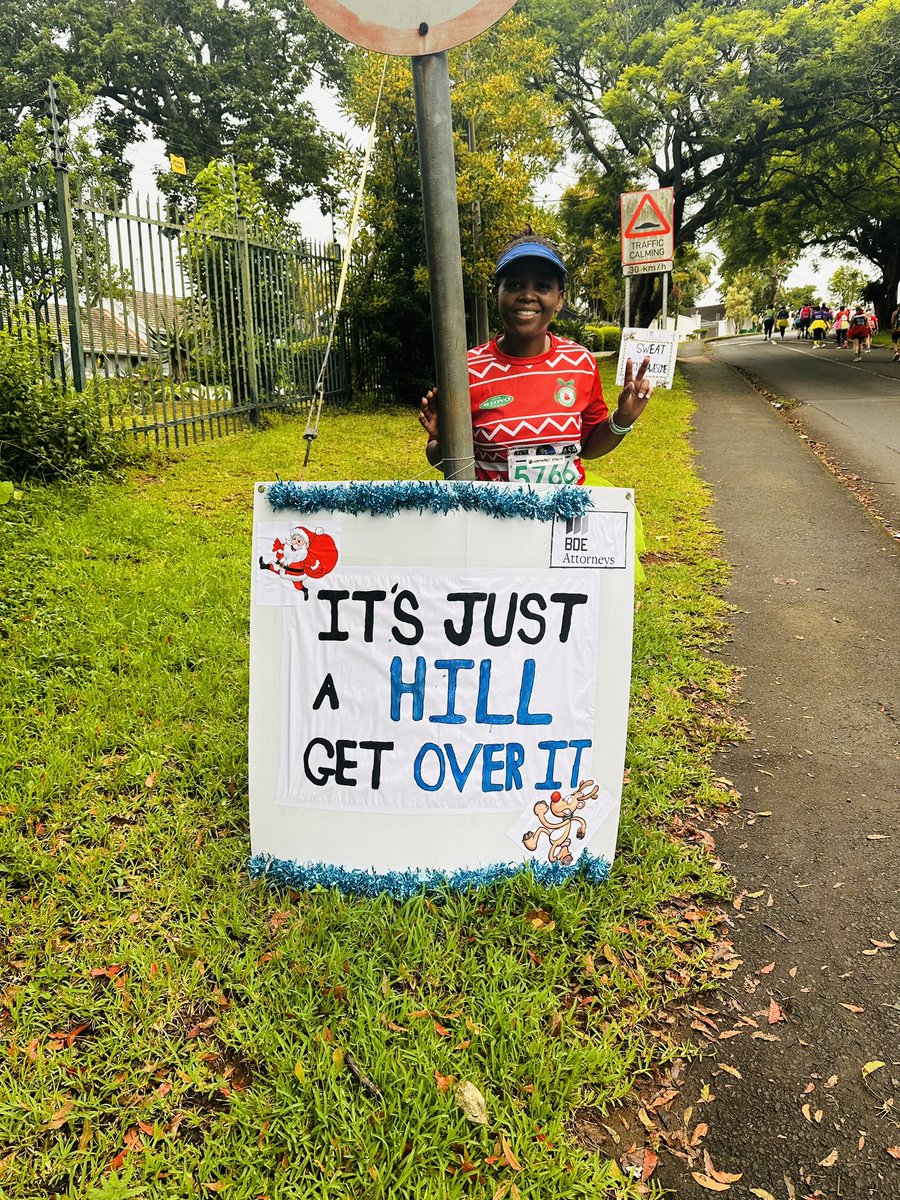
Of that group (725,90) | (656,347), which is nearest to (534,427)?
(656,347)

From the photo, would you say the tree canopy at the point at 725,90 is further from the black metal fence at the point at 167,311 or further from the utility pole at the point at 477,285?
the black metal fence at the point at 167,311

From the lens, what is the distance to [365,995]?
6.82ft

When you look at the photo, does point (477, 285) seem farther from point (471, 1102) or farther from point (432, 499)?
A: point (471, 1102)

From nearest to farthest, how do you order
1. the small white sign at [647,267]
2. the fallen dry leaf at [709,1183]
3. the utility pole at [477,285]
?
the fallen dry leaf at [709,1183]
the small white sign at [647,267]
the utility pole at [477,285]

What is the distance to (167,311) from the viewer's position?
331 inches

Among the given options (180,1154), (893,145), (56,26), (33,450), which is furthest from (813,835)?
(56,26)

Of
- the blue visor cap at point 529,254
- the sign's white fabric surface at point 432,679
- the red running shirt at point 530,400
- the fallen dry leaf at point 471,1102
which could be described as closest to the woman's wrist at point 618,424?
the red running shirt at point 530,400

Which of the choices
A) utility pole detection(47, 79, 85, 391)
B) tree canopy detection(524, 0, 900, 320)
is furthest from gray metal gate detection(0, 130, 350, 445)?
tree canopy detection(524, 0, 900, 320)

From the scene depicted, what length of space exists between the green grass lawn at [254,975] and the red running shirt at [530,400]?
4.53 ft

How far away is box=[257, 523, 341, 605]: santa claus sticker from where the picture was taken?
237 centimetres

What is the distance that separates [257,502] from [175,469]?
575cm

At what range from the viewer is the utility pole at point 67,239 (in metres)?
6.59

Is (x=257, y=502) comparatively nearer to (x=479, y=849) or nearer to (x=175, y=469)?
(x=479, y=849)

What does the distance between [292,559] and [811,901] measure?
6.39 feet
